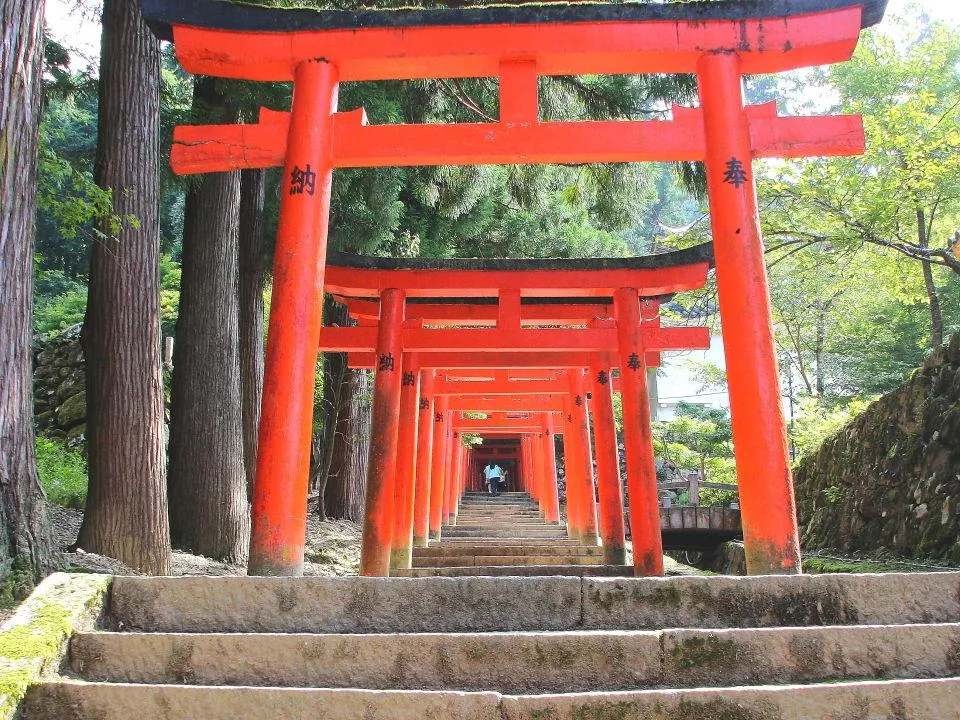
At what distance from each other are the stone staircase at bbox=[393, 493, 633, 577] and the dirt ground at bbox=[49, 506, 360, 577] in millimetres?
1164

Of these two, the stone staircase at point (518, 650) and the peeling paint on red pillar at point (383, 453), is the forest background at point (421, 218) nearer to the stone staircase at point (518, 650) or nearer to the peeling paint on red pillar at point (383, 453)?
the peeling paint on red pillar at point (383, 453)

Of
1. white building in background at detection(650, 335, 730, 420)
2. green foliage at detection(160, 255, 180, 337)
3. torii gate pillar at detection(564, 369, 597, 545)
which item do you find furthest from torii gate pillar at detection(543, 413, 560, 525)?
white building in background at detection(650, 335, 730, 420)

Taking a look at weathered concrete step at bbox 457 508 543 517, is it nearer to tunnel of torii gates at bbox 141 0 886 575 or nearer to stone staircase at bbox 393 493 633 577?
stone staircase at bbox 393 493 633 577

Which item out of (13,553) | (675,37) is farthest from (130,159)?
(675,37)

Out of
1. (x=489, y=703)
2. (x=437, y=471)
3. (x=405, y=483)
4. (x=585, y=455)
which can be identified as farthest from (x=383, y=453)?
(x=437, y=471)

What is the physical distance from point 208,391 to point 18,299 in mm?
4556

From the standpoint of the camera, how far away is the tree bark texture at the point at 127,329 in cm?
688

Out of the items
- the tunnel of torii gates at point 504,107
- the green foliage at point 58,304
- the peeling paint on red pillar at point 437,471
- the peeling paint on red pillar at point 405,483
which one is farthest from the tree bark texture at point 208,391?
the green foliage at point 58,304

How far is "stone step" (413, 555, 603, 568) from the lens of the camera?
38.3 ft

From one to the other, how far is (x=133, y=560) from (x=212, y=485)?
2.33 metres

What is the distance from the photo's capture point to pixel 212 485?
910cm

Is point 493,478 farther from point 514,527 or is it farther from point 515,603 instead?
point 515,603

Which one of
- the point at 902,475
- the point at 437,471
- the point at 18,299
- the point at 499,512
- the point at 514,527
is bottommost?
the point at 514,527

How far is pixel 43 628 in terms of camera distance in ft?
11.0
